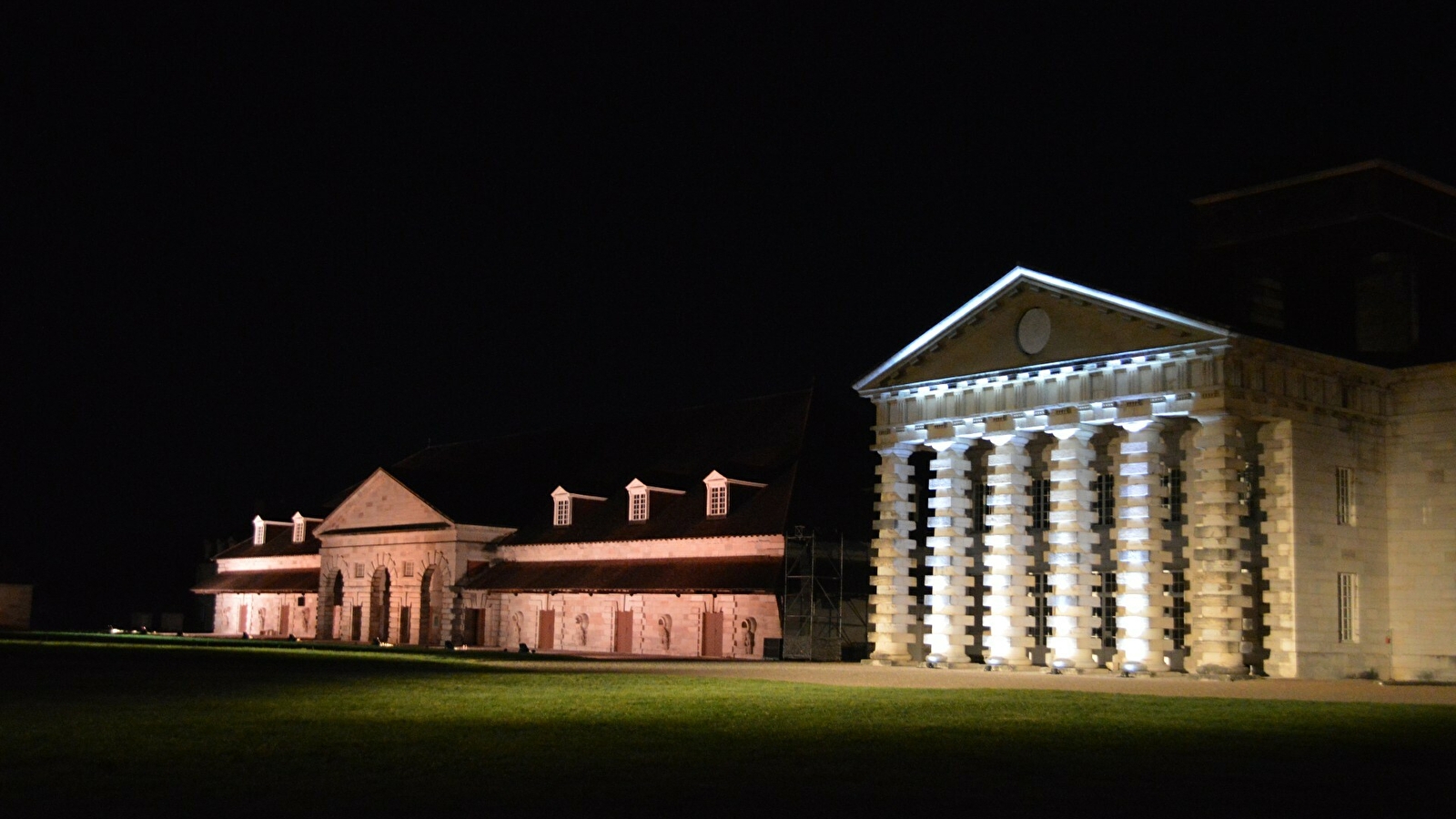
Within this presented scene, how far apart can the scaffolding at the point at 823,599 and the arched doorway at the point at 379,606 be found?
80.3ft

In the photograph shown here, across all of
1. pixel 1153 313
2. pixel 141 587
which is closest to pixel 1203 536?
pixel 1153 313

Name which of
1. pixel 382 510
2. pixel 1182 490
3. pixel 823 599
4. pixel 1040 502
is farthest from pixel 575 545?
pixel 1182 490

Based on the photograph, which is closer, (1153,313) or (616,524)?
(1153,313)

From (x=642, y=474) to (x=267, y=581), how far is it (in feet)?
88.5

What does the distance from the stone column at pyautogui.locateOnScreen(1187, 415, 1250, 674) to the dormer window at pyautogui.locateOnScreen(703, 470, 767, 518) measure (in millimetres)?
20388

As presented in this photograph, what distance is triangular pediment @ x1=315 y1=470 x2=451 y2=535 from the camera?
203 ft

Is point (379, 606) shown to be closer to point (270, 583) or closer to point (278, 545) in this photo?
point (270, 583)

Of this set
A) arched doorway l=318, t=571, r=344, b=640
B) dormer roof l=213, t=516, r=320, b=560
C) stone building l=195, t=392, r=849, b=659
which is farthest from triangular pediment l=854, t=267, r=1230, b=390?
dormer roof l=213, t=516, r=320, b=560

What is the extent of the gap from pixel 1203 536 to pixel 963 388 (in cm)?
778

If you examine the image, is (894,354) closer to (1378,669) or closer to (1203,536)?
(1203,536)

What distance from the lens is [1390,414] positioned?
3569 cm

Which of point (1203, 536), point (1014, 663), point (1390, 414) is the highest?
point (1390, 414)

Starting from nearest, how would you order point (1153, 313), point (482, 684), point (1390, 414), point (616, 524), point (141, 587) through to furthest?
point (482, 684) < point (1153, 313) < point (1390, 414) < point (616, 524) < point (141, 587)

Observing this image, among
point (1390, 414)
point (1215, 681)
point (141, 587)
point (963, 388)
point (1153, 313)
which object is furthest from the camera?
point (141, 587)
